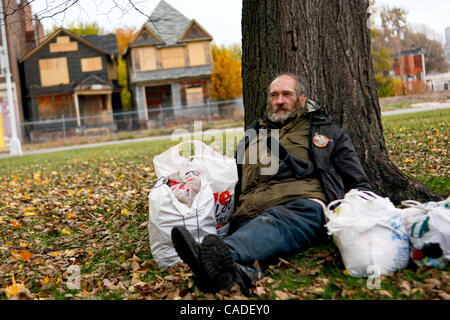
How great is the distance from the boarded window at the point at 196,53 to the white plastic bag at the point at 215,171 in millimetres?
32493

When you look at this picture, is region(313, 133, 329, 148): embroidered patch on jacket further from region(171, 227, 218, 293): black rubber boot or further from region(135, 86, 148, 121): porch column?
region(135, 86, 148, 121): porch column

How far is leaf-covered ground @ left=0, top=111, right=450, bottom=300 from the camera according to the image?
2.73 metres

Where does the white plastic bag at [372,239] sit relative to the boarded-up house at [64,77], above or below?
below

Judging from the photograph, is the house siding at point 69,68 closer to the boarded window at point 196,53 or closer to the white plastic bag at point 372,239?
the boarded window at point 196,53

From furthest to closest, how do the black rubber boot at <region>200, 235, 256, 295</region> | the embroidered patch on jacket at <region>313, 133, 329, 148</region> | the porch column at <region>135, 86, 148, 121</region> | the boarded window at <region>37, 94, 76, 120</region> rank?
1. the porch column at <region>135, 86, 148, 121</region>
2. the boarded window at <region>37, 94, 76, 120</region>
3. the embroidered patch on jacket at <region>313, 133, 329, 148</region>
4. the black rubber boot at <region>200, 235, 256, 295</region>

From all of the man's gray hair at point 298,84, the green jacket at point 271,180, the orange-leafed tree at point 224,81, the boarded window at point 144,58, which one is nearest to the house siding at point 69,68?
the boarded window at point 144,58

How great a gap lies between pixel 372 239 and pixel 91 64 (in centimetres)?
3610

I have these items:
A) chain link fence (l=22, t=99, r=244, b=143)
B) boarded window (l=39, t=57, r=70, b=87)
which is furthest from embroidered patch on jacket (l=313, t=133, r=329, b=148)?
boarded window (l=39, t=57, r=70, b=87)

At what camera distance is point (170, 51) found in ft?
116

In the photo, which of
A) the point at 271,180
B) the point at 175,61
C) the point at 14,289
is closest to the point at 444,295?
the point at 271,180

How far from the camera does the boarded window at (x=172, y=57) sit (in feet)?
116

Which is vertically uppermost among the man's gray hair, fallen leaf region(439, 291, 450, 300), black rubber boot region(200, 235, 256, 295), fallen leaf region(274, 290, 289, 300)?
the man's gray hair

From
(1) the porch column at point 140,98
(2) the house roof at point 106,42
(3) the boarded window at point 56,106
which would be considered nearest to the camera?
(3) the boarded window at point 56,106

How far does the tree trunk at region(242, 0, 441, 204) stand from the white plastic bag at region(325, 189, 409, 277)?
144 centimetres
